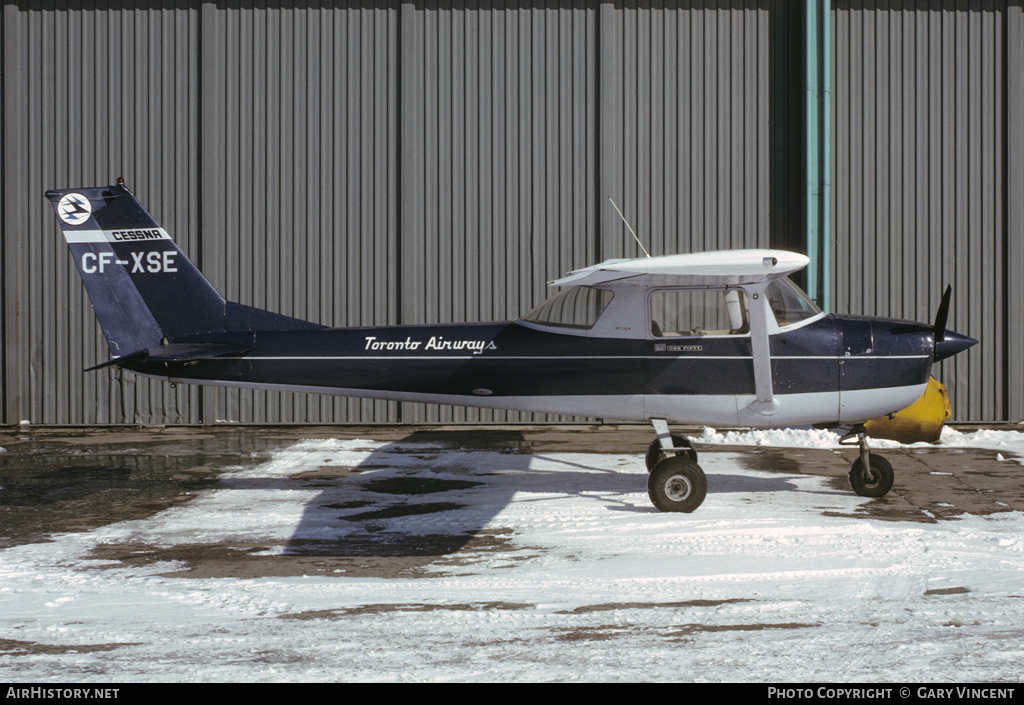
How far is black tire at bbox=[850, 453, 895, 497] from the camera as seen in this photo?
317 inches

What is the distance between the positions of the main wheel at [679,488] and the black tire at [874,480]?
1.62 m

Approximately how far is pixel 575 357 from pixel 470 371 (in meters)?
0.96

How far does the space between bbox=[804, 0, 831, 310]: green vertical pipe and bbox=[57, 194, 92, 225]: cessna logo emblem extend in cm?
980

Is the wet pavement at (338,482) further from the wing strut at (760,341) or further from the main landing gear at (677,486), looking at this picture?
the wing strut at (760,341)

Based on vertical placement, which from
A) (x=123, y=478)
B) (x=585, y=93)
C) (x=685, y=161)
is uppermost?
(x=585, y=93)

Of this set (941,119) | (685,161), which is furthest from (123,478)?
(941,119)

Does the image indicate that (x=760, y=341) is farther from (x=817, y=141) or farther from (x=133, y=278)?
(x=817, y=141)

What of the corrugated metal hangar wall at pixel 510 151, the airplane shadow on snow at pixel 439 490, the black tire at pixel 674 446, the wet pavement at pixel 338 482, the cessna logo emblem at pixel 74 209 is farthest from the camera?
the corrugated metal hangar wall at pixel 510 151

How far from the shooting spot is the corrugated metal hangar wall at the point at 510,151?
13680mm

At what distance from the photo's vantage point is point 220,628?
468 centimetres

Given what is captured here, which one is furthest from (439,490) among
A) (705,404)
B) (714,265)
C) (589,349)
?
(714,265)

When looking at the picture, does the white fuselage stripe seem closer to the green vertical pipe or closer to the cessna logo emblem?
the cessna logo emblem

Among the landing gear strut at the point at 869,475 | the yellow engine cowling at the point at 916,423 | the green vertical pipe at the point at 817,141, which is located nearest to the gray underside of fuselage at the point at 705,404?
the landing gear strut at the point at 869,475

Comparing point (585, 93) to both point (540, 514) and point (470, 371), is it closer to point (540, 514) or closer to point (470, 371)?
point (470, 371)
